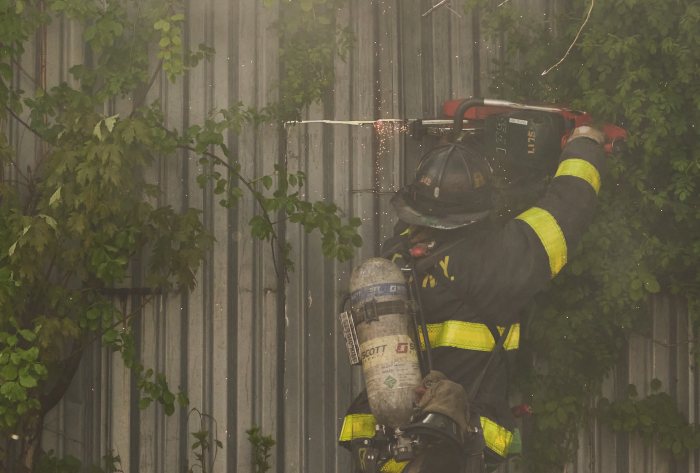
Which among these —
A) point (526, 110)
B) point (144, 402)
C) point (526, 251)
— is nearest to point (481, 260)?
point (526, 251)

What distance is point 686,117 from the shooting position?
6535 millimetres

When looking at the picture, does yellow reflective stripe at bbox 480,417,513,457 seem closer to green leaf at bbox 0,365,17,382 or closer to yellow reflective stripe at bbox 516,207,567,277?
yellow reflective stripe at bbox 516,207,567,277

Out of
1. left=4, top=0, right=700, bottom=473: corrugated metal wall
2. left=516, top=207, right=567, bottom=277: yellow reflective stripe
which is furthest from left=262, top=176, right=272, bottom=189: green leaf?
left=516, top=207, right=567, bottom=277: yellow reflective stripe

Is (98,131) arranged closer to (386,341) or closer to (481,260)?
(386,341)

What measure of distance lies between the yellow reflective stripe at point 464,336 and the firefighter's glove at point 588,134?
95 centimetres

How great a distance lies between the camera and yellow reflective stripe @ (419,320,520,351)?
588 cm

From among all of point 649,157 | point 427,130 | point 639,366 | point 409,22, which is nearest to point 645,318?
point 639,366

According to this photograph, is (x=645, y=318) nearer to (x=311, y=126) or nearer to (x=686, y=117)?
(x=686, y=117)

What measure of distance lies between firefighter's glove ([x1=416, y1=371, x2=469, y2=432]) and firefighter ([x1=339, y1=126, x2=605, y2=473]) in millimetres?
129

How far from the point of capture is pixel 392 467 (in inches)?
232

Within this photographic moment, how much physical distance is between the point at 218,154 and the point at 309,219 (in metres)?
0.73

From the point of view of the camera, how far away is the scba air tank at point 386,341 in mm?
5633

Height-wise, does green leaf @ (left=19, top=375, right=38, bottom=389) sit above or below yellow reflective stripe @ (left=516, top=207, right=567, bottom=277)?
below

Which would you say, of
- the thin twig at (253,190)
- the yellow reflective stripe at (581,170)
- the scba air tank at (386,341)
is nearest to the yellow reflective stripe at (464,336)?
the scba air tank at (386,341)
